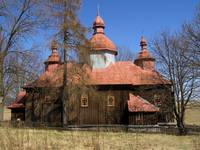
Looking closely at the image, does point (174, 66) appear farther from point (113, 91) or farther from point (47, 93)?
point (47, 93)

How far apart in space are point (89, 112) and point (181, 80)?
1001 cm

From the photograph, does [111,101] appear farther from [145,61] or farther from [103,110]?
[145,61]

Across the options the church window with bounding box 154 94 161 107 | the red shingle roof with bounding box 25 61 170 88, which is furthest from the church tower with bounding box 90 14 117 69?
the church window with bounding box 154 94 161 107

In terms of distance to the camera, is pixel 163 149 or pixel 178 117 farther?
pixel 178 117

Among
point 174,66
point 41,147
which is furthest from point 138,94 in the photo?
point 41,147

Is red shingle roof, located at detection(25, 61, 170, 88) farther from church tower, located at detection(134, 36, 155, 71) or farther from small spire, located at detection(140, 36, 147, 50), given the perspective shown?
small spire, located at detection(140, 36, 147, 50)

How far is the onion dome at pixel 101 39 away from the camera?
3688 centimetres

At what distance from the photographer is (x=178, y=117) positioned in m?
31.3

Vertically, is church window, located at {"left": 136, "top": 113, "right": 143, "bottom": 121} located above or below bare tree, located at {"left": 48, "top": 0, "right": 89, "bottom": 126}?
below

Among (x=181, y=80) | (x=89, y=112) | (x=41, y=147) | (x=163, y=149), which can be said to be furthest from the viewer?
(x=89, y=112)

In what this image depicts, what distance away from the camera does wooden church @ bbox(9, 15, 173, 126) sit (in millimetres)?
32656

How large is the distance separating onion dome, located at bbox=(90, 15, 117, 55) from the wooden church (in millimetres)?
116

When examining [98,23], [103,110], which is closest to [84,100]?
[103,110]

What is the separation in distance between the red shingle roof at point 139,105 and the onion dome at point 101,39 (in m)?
6.31
